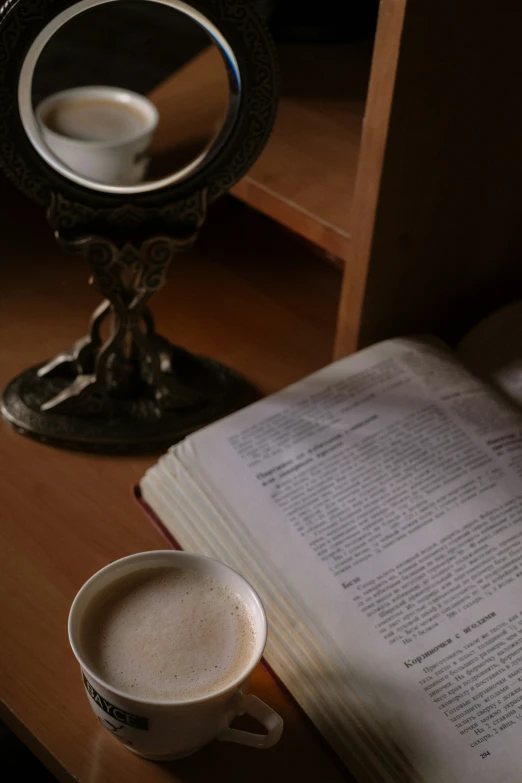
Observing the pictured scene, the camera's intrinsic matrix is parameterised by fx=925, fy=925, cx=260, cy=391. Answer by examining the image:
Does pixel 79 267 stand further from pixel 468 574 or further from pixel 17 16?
pixel 468 574

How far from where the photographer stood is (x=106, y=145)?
0.64 metres

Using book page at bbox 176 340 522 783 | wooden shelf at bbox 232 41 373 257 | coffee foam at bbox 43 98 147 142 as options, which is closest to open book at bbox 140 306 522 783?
book page at bbox 176 340 522 783

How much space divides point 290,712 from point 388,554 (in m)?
0.12

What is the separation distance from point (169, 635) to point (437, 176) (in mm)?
394

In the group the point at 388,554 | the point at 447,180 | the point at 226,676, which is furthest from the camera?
the point at 447,180

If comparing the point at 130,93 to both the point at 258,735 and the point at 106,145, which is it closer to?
the point at 106,145

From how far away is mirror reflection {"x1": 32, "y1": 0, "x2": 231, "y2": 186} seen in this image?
0.62 m

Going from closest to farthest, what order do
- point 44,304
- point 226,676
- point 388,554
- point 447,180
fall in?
1. point 226,676
2. point 388,554
3. point 447,180
4. point 44,304

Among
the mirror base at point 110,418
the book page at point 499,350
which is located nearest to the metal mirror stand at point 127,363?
the mirror base at point 110,418

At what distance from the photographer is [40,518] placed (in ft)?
2.16

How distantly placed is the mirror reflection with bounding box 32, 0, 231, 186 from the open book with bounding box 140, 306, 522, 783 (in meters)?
0.20

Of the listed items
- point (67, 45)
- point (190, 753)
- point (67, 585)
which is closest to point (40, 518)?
point (67, 585)

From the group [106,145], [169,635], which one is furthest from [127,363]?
[169,635]

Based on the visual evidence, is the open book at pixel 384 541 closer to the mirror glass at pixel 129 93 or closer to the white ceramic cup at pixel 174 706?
the white ceramic cup at pixel 174 706
